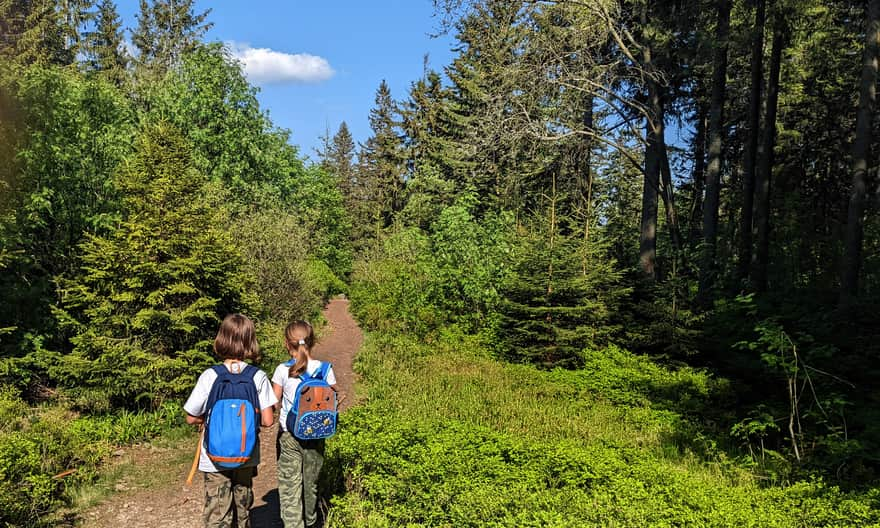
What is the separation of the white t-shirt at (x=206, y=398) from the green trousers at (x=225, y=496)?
0.37ft

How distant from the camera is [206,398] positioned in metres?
4.05

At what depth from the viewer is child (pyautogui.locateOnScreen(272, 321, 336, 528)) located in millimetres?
4602

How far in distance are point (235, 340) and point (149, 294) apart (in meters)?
5.81

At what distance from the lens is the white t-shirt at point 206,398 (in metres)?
4.03

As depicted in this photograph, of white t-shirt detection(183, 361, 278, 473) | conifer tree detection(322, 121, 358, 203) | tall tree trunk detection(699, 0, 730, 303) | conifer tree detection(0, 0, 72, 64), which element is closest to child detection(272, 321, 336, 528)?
white t-shirt detection(183, 361, 278, 473)

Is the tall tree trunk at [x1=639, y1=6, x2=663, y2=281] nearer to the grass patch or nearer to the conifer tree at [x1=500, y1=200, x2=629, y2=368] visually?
the conifer tree at [x1=500, y1=200, x2=629, y2=368]

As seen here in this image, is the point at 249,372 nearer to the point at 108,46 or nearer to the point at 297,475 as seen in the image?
the point at 297,475

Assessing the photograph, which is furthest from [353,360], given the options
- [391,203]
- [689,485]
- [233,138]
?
[391,203]

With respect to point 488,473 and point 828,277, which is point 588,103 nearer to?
point 828,277

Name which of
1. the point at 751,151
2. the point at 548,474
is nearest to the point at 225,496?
the point at 548,474

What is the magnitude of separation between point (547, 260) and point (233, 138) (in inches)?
607

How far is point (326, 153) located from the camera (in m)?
59.7

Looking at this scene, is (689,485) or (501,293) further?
(501,293)

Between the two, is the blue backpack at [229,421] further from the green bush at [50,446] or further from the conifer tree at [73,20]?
the conifer tree at [73,20]
